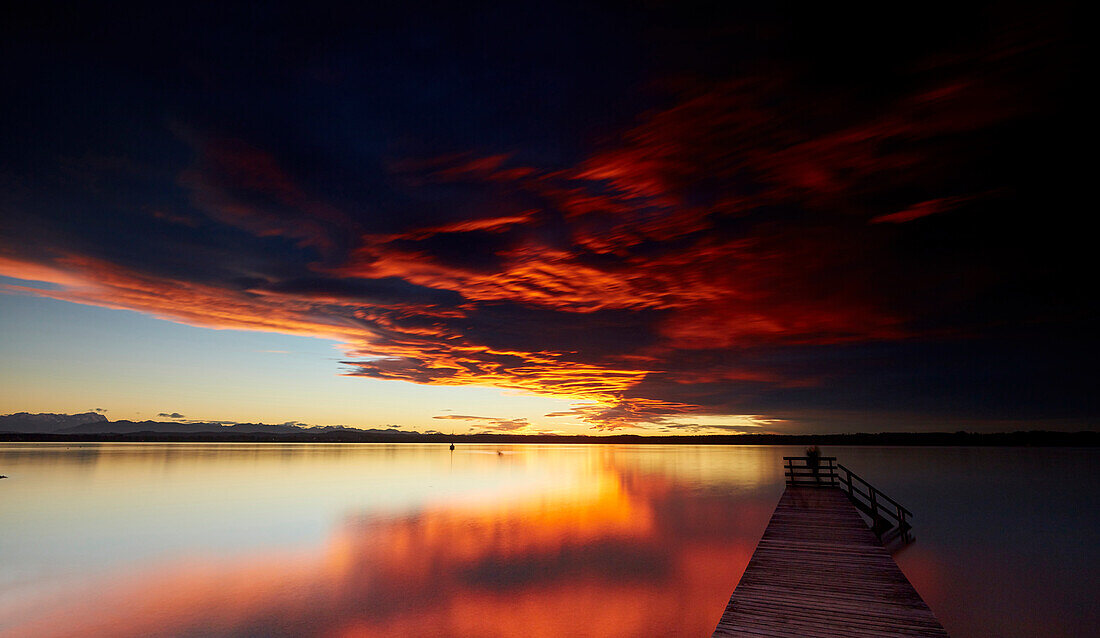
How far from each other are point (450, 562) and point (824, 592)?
17857 mm

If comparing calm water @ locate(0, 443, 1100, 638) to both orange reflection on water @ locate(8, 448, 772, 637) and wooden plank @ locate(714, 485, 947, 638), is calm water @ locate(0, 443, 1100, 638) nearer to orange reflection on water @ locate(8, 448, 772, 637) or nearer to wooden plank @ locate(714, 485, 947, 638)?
orange reflection on water @ locate(8, 448, 772, 637)

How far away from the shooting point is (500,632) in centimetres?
1672

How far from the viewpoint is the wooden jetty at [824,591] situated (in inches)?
425

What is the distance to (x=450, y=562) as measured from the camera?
25516mm

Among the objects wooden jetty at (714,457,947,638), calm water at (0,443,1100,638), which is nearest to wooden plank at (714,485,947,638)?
wooden jetty at (714,457,947,638)

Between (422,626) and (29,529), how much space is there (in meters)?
30.8

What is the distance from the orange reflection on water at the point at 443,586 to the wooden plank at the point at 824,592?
160 inches

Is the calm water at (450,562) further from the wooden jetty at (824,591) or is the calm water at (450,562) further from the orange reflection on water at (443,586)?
the wooden jetty at (824,591)

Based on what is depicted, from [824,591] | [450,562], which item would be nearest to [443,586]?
[450,562]

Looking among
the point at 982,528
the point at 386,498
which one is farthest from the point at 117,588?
the point at 982,528

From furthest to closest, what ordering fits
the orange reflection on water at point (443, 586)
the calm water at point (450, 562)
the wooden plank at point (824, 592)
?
the calm water at point (450, 562) < the orange reflection on water at point (443, 586) < the wooden plank at point (824, 592)

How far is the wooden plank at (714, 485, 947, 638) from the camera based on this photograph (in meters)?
10.8

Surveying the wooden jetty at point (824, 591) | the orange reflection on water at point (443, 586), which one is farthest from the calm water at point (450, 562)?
the wooden jetty at point (824, 591)

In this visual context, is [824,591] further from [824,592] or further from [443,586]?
[443,586]
